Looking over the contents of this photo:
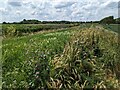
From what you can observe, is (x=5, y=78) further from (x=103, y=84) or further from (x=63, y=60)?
(x=103, y=84)

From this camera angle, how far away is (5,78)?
795 cm

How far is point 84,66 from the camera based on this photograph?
820 cm

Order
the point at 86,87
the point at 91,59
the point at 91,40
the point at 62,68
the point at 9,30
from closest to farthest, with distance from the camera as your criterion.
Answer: the point at 86,87
the point at 62,68
the point at 91,59
the point at 91,40
the point at 9,30

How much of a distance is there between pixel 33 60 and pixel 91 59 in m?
1.54

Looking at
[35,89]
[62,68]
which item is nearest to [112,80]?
[62,68]

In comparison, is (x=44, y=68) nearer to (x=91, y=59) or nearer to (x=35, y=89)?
(x=35, y=89)

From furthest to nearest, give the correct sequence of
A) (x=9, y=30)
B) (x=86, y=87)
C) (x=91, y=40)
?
(x=9, y=30), (x=91, y=40), (x=86, y=87)

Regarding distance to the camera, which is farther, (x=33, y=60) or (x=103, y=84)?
(x=33, y=60)

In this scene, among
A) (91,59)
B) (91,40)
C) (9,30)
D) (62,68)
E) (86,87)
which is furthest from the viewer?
(9,30)

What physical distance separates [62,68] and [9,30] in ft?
34.9

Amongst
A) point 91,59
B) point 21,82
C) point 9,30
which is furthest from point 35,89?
point 9,30

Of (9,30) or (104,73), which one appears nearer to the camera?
(104,73)

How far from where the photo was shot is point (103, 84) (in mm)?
7215

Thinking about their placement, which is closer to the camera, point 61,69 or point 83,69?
point 61,69
